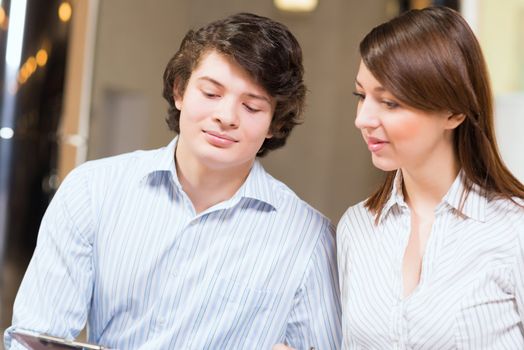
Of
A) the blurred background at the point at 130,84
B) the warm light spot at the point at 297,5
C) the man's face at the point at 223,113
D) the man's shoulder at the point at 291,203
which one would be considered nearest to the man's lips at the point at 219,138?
the man's face at the point at 223,113

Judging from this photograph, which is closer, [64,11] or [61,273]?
[61,273]

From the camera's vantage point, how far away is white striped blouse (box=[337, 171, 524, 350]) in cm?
162

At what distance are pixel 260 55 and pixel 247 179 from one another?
0.33 meters

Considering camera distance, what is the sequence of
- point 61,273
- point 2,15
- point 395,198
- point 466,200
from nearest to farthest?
point 466,200
point 395,198
point 61,273
point 2,15

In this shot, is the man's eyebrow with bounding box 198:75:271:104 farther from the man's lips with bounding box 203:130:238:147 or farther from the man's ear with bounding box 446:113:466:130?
the man's ear with bounding box 446:113:466:130

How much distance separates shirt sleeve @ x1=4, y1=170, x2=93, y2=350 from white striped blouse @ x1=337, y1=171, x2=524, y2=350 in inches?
25.9

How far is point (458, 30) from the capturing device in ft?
5.40

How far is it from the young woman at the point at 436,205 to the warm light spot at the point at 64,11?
273cm

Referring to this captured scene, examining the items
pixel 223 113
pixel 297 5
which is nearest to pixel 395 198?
pixel 223 113

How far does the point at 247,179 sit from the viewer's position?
2.02 metres

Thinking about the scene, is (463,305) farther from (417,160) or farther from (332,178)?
(332,178)

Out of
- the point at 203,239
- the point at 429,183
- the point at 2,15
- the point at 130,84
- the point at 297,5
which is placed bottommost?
the point at 203,239

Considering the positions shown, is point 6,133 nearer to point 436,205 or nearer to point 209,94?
point 209,94

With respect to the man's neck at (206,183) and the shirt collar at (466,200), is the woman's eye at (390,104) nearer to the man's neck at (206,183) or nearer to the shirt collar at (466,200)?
the shirt collar at (466,200)
